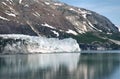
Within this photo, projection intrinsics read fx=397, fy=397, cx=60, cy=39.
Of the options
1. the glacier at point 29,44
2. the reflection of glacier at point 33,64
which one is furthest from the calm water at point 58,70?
the glacier at point 29,44

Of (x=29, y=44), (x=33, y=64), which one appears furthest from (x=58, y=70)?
(x=29, y=44)

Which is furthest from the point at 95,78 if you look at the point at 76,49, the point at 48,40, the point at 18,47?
the point at 76,49

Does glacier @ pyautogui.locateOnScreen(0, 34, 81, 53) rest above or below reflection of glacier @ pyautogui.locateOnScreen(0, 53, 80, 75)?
above

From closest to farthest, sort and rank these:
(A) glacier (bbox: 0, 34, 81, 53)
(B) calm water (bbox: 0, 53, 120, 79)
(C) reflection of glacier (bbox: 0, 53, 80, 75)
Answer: (B) calm water (bbox: 0, 53, 120, 79) → (C) reflection of glacier (bbox: 0, 53, 80, 75) → (A) glacier (bbox: 0, 34, 81, 53)

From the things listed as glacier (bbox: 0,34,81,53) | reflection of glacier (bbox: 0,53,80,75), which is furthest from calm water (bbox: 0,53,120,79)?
glacier (bbox: 0,34,81,53)

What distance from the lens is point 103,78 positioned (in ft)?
189

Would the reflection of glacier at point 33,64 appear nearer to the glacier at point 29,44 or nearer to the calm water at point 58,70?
the calm water at point 58,70

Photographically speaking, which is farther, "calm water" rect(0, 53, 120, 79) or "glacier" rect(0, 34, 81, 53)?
"glacier" rect(0, 34, 81, 53)

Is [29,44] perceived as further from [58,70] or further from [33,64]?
[58,70]

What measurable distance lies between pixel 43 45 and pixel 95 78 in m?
104

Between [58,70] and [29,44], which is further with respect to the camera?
[29,44]

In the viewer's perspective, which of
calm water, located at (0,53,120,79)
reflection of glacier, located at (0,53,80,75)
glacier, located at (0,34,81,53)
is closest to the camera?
calm water, located at (0,53,120,79)

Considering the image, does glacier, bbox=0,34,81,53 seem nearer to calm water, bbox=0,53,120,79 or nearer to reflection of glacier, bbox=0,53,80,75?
reflection of glacier, bbox=0,53,80,75

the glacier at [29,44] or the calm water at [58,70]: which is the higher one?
the glacier at [29,44]
